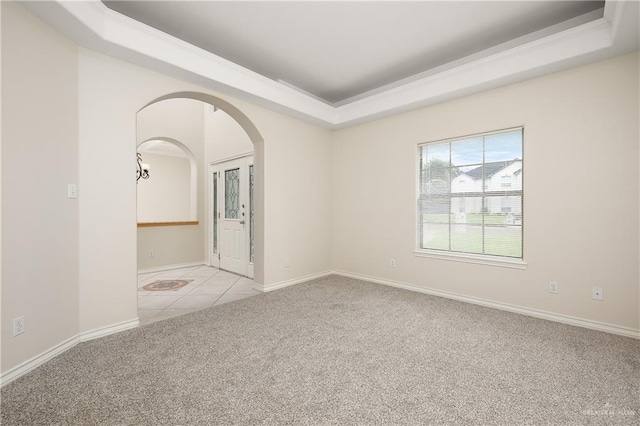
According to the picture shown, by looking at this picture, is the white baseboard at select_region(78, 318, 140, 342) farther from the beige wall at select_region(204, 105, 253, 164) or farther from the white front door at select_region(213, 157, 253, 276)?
the beige wall at select_region(204, 105, 253, 164)

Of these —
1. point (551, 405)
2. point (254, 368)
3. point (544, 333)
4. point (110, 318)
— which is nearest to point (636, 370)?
point (544, 333)

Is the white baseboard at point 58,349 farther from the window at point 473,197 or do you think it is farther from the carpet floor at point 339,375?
the window at point 473,197

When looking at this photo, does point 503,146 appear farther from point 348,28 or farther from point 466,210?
point 348,28

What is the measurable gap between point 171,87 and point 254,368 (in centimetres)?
287

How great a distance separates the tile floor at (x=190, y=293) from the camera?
3223 millimetres

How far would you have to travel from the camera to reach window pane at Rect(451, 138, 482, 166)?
11.3ft

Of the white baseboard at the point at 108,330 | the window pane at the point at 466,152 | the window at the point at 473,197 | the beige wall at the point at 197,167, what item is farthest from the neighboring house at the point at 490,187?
the beige wall at the point at 197,167

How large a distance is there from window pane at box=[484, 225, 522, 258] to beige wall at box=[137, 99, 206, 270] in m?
5.24

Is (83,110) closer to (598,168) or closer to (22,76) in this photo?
(22,76)

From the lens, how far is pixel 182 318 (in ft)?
9.63

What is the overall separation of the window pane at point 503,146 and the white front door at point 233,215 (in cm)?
366

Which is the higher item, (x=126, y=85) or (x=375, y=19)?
(x=375, y=19)

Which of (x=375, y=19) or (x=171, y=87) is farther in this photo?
(x=171, y=87)

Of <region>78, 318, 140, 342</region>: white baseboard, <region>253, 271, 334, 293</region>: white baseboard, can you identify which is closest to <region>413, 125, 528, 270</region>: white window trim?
<region>253, 271, 334, 293</region>: white baseboard
